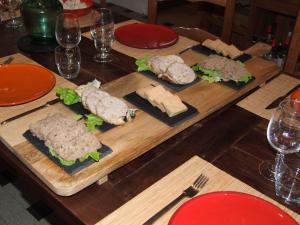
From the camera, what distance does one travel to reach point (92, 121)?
97 centimetres

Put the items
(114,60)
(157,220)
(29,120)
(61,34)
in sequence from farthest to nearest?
(114,60) → (61,34) → (29,120) → (157,220)

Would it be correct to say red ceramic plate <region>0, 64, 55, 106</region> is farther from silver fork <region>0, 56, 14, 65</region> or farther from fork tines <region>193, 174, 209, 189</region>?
fork tines <region>193, 174, 209, 189</region>

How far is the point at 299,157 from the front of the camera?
0.95m

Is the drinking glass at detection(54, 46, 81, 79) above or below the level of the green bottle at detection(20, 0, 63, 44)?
below

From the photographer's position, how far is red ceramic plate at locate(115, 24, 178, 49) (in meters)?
1.51

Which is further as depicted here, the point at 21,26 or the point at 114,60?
the point at 21,26

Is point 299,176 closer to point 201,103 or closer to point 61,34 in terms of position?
point 201,103

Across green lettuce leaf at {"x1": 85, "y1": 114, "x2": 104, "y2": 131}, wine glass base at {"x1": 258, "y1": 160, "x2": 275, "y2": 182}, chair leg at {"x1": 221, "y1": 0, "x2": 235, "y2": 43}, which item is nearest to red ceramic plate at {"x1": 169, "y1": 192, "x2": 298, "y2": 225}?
wine glass base at {"x1": 258, "y1": 160, "x2": 275, "y2": 182}

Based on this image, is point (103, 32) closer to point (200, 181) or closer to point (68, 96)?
point (68, 96)

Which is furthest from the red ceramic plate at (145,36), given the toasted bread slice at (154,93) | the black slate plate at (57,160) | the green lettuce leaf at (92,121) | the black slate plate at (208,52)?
the black slate plate at (57,160)

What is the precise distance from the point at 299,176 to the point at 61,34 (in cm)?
91

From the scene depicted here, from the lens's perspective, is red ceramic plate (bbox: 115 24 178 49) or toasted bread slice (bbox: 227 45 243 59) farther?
red ceramic plate (bbox: 115 24 178 49)

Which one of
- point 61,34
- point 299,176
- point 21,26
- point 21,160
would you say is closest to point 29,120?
point 21,160

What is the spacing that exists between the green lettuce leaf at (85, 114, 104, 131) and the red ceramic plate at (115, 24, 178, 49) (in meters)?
0.59
